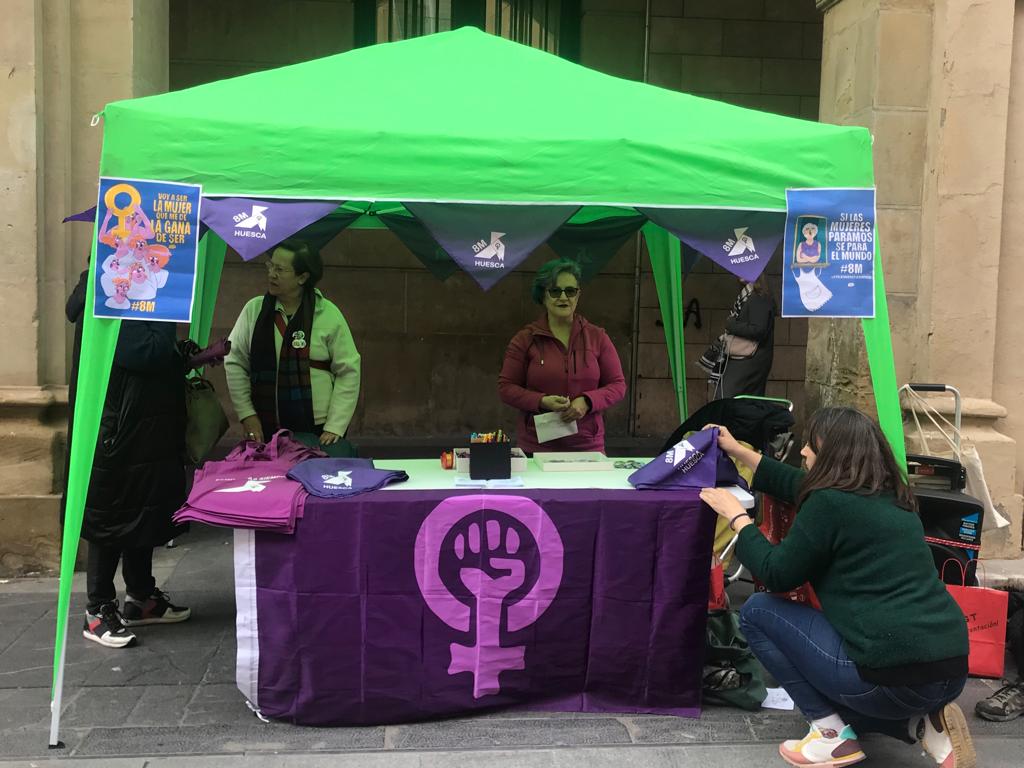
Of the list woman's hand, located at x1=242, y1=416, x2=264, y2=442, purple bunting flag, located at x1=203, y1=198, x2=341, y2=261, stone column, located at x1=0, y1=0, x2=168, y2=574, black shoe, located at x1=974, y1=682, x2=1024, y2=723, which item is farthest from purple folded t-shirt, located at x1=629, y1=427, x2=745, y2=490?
stone column, located at x1=0, y1=0, x2=168, y2=574

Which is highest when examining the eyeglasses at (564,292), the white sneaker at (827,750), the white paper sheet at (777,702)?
the eyeglasses at (564,292)

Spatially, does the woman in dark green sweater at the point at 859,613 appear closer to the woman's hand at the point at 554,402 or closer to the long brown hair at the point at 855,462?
the long brown hair at the point at 855,462

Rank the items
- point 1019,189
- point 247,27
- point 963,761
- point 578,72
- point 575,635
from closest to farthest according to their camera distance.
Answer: point 963,761 → point 575,635 → point 578,72 → point 1019,189 → point 247,27

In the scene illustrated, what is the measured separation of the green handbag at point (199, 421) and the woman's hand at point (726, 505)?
2380mm

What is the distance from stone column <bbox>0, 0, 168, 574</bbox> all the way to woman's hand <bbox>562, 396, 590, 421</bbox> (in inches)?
122

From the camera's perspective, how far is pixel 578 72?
4.29m

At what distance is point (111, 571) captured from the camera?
438cm

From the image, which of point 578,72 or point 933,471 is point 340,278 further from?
point 933,471

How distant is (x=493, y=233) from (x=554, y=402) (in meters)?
1.25

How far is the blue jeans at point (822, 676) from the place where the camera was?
3.07 m

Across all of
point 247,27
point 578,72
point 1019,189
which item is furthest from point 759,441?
point 247,27

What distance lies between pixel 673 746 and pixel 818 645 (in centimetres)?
73

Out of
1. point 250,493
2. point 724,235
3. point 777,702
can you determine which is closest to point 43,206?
point 250,493

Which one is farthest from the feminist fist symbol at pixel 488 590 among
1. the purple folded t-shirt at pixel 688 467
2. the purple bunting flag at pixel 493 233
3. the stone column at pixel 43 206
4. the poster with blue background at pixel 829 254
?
the stone column at pixel 43 206
